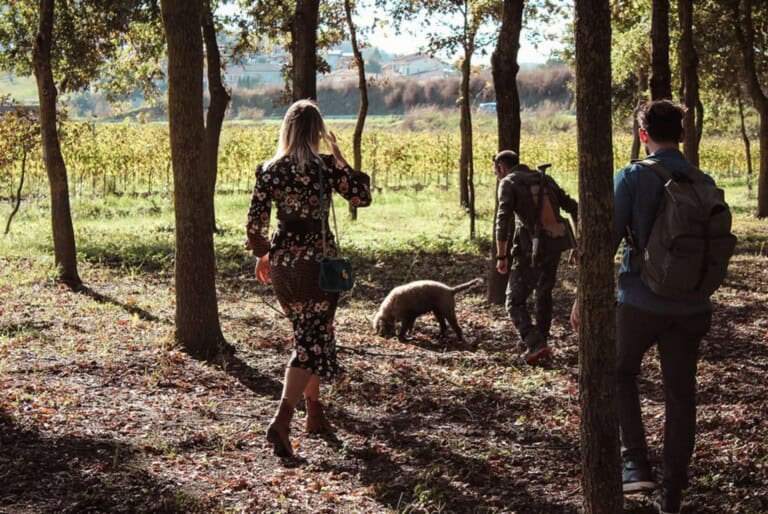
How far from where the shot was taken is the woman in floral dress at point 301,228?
5.95 m

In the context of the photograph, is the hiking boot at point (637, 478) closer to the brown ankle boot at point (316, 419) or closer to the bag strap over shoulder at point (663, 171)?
the bag strap over shoulder at point (663, 171)

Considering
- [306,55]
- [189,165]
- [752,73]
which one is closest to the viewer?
[189,165]

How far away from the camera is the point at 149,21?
1775 cm

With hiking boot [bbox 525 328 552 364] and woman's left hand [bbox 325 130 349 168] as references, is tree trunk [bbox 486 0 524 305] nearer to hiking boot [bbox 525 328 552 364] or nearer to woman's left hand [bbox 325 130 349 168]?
hiking boot [bbox 525 328 552 364]

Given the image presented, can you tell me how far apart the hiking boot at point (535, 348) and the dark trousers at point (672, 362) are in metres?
3.90

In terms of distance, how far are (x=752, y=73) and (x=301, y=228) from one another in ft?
66.7

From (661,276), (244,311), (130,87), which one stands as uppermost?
(130,87)

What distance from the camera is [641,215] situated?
4.71 m

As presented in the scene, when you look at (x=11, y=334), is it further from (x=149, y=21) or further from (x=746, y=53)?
(x=746, y=53)

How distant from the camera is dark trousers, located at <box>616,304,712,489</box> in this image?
4.74m

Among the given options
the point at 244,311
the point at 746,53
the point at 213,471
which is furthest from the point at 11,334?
the point at 746,53

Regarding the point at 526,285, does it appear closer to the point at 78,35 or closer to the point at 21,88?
the point at 78,35

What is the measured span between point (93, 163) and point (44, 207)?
494cm

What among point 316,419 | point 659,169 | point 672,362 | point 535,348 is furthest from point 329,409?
point 659,169
